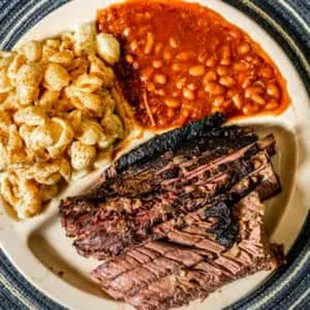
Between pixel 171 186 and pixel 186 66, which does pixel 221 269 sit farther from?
pixel 186 66

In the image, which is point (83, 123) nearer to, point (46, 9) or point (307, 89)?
point (46, 9)

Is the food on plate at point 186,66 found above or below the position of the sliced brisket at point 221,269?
above

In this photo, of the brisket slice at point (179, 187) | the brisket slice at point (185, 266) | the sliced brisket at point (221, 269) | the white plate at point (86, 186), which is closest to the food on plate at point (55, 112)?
the white plate at point (86, 186)

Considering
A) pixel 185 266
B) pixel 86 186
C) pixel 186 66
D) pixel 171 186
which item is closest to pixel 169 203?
pixel 171 186

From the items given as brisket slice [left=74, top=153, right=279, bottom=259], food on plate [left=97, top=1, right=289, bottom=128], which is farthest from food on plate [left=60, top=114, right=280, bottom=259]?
food on plate [left=97, top=1, right=289, bottom=128]

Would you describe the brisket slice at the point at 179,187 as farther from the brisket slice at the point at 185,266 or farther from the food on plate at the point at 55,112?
the food on plate at the point at 55,112
